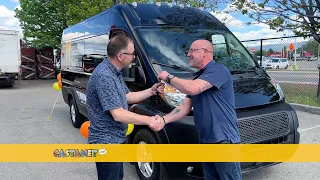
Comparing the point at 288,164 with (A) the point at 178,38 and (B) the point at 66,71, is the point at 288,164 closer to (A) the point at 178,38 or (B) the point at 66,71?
(A) the point at 178,38

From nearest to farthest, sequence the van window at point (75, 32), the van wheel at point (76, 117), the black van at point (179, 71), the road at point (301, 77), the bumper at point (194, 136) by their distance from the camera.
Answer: the bumper at point (194, 136)
the black van at point (179, 71)
the van window at point (75, 32)
the van wheel at point (76, 117)
the road at point (301, 77)

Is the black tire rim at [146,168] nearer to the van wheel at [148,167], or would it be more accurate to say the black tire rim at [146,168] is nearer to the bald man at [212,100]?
the van wheel at [148,167]

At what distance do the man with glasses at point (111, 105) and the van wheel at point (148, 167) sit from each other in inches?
42.8

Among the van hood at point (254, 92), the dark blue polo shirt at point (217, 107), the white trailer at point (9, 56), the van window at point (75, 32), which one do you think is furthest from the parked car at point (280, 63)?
the dark blue polo shirt at point (217, 107)

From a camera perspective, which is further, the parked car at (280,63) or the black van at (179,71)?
the parked car at (280,63)

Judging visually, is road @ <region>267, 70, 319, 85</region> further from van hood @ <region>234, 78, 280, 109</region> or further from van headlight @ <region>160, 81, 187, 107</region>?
van headlight @ <region>160, 81, 187, 107</region>

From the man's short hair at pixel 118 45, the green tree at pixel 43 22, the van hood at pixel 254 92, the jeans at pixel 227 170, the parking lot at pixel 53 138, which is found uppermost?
the green tree at pixel 43 22

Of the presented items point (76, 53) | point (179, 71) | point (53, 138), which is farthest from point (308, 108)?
point (53, 138)

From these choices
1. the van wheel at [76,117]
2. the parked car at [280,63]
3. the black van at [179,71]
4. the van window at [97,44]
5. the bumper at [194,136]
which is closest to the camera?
the bumper at [194,136]

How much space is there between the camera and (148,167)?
12.5 ft

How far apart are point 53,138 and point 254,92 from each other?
4.22m

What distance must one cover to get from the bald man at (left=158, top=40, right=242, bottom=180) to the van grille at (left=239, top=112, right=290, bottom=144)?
82 cm

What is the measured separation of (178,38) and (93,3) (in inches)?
512

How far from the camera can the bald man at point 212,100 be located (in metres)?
2.45
